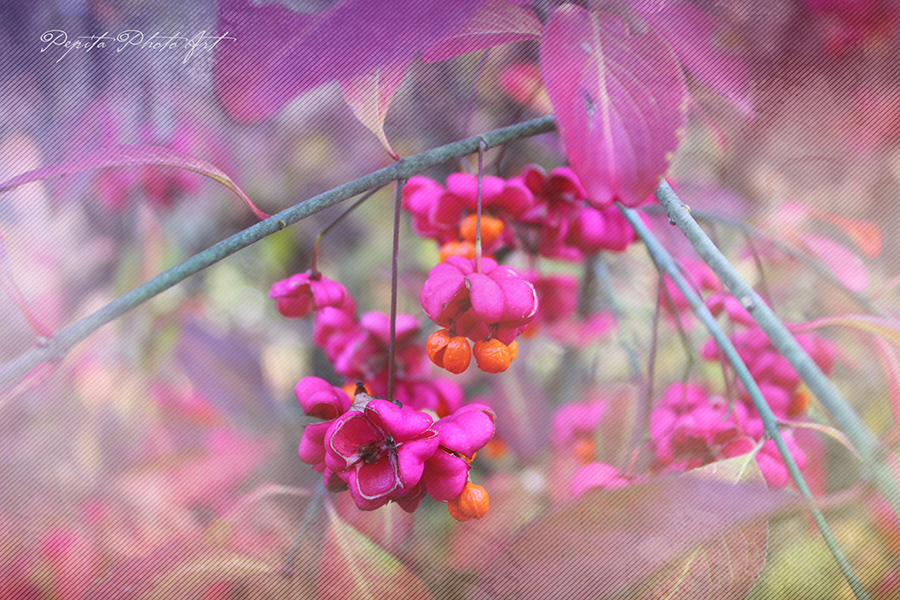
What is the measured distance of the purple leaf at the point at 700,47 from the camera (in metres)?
0.37

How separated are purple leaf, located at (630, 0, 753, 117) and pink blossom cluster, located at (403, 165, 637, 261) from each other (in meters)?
0.12

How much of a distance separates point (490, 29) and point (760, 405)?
1.04ft

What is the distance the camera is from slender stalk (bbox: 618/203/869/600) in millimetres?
352

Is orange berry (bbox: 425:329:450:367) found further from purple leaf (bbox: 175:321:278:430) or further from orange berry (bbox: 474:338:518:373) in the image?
purple leaf (bbox: 175:321:278:430)

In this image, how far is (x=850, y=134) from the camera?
19.8 inches

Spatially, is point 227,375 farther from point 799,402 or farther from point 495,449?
point 799,402

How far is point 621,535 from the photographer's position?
0.31 m

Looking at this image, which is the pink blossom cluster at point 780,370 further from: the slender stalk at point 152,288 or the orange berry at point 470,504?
the slender stalk at point 152,288

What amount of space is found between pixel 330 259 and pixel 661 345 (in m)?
0.59

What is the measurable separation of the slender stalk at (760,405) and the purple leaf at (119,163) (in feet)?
0.98

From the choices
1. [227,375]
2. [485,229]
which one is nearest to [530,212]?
[485,229]

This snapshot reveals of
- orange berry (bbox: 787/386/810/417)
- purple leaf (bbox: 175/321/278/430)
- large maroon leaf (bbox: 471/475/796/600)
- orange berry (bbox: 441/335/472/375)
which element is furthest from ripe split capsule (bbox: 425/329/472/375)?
purple leaf (bbox: 175/321/278/430)

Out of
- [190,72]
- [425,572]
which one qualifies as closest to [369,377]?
[425,572]
